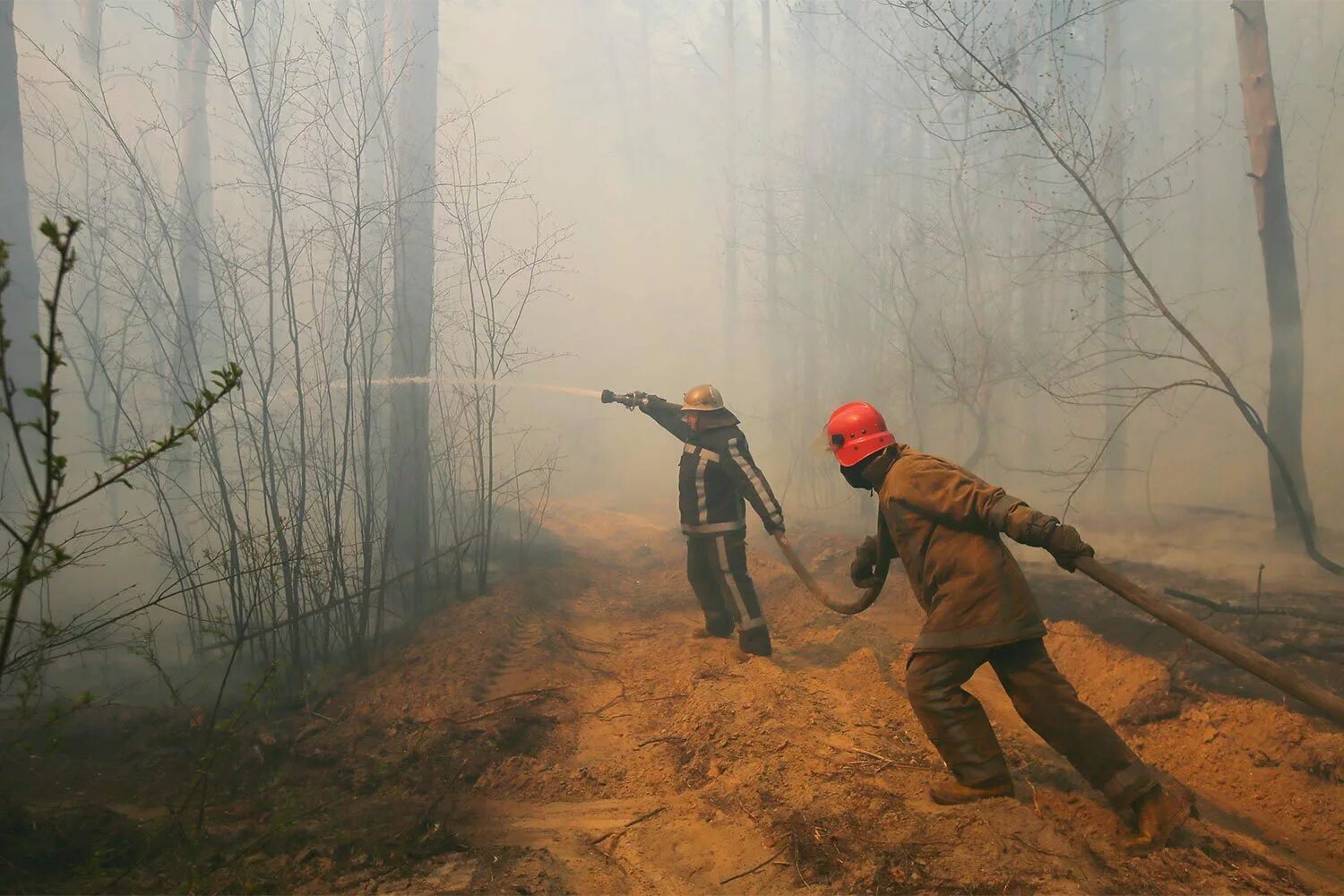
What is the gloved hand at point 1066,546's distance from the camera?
321 cm

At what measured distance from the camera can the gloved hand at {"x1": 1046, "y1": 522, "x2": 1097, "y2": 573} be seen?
321 centimetres

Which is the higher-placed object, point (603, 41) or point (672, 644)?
point (603, 41)

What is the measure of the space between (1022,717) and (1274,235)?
8649 millimetres

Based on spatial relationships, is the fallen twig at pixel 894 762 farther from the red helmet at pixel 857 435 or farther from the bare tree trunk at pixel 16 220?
the bare tree trunk at pixel 16 220

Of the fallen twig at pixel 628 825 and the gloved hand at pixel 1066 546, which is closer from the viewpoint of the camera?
the gloved hand at pixel 1066 546

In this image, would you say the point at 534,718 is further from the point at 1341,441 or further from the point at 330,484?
the point at 1341,441

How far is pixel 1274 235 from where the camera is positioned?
8.77 meters

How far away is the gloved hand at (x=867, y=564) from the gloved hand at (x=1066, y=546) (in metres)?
0.99

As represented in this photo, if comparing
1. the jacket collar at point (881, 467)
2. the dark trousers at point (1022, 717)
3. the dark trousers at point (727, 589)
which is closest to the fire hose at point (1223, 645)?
the dark trousers at point (1022, 717)

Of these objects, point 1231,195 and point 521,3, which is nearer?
point 1231,195

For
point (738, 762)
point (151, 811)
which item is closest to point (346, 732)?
point (151, 811)

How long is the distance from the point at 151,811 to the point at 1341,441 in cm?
2274

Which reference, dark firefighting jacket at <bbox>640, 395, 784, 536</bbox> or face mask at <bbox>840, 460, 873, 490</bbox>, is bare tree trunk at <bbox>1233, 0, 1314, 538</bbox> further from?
face mask at <bbox>840, 460, 873, 490</bbox>

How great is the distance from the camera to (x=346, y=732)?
4723mm
